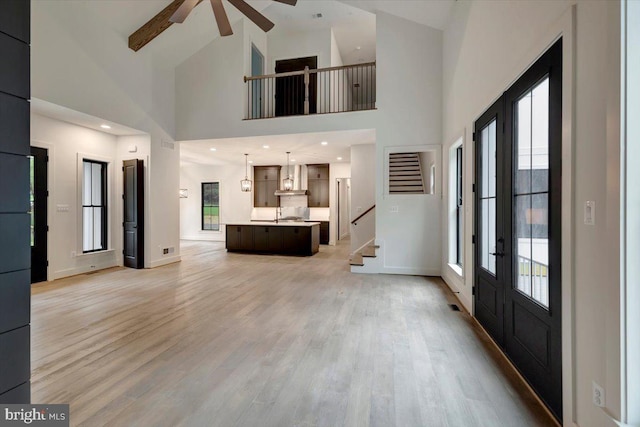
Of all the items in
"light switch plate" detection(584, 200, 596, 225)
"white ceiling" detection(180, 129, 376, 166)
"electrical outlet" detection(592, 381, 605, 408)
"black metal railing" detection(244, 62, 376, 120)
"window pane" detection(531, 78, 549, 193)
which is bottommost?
"electrical outlet" detection(592, 381, 605, 408)

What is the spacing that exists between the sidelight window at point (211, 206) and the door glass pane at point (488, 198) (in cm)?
1022

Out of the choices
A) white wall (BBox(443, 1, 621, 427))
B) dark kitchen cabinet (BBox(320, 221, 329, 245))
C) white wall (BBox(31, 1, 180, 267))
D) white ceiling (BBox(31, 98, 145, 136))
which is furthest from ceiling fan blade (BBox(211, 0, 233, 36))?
dark kitchen cabinet (BBox(320, 221, 329, 245))

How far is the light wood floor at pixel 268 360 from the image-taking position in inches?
77.2

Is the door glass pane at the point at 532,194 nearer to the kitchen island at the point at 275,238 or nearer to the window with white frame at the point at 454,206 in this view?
the window with white frame at the point at 454,206

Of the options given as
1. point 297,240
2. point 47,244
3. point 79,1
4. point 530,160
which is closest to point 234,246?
point 297,240

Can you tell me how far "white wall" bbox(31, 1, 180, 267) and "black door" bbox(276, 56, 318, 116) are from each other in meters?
3.05

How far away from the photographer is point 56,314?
12.4 ft

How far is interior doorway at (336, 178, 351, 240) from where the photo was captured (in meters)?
11.8

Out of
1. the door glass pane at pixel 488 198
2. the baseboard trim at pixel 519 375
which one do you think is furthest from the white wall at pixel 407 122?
the baseboard trim at pixel 519 375

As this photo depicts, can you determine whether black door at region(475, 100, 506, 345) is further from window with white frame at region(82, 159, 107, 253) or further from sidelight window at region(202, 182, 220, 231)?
sidelight window at region(202, 182, 220, 231)

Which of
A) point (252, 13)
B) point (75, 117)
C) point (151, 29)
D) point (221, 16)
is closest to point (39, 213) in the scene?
point (75, 117)

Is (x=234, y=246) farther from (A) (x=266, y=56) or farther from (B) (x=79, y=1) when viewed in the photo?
(B) (x=79, y=1)

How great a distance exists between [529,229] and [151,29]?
688cm

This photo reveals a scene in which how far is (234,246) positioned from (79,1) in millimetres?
6088
